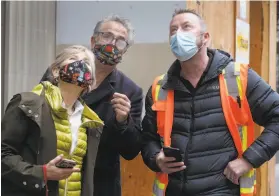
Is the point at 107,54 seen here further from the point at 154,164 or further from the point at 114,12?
the point at 114,12

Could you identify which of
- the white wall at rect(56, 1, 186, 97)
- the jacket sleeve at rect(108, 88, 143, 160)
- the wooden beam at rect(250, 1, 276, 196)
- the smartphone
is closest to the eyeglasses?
the jacket sleeve at rect(108, 88, 143, 160)

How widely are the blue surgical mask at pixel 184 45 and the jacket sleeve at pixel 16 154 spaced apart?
0.96 meters

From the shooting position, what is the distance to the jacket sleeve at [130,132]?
2.81 metres

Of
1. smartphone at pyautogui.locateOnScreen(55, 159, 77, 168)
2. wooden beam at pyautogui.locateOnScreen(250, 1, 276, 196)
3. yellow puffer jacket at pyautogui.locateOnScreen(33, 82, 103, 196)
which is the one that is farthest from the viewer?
wooden beam at pyautogui.locateOnScreen(250, 1, 276, 196)

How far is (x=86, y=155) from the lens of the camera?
99.6 inches

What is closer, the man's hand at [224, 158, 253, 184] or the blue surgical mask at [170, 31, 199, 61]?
the man's hand at [224, 158, 253, 184]

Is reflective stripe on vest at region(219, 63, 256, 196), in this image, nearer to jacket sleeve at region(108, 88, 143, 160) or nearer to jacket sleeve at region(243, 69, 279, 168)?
jacket sleeve at region(243, 69, 279, 168)

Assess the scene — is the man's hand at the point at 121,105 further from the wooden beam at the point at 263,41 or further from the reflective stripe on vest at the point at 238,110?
the wooden beam at the point at 263,41

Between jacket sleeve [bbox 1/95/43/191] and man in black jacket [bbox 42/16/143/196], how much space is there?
0.64 m

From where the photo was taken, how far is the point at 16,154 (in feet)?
7.63

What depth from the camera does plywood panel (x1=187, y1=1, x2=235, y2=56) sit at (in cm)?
431

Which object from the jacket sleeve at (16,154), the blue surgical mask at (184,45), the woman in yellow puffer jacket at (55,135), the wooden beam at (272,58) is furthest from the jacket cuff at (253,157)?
the wooden beam at (272,58)

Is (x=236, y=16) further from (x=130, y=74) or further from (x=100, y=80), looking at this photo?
(x=100, y=80)

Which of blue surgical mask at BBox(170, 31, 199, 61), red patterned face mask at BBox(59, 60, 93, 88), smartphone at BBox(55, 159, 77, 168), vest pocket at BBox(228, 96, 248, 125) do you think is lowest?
smartphone at BBox(55, 159, 77, 168)
